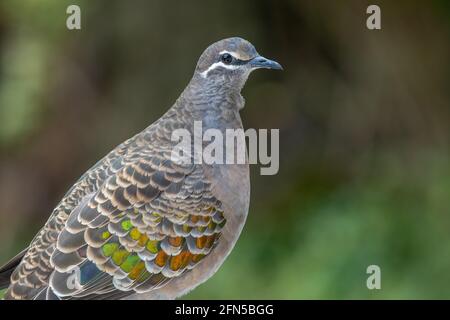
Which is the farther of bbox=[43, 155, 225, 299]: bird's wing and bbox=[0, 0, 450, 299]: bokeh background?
bbox=[0, 0, 450, 299]: bokeh background

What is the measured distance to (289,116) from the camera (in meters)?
8.01

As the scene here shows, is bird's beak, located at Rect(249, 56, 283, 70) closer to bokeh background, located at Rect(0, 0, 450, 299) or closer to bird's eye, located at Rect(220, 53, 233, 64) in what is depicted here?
bird's eye, located at Rect(220, 53, 233, 64)

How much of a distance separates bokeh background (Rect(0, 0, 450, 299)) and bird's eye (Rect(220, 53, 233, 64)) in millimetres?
3323

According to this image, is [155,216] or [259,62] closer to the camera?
[259,62]

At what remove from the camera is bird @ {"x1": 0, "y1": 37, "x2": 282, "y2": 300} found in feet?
11.9

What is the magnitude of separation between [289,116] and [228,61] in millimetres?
4451

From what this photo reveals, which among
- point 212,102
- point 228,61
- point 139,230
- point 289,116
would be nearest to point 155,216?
point 139,230

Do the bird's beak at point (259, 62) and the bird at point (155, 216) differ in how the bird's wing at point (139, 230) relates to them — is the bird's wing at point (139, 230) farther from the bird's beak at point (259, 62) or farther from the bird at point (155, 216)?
the bird's beak at point (259, 62)

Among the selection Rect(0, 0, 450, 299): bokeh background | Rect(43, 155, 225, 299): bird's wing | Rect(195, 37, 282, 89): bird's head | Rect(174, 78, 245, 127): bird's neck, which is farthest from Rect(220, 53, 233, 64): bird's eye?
Rect(0, 0, 450, 299): bokeh background

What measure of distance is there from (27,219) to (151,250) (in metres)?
4.47

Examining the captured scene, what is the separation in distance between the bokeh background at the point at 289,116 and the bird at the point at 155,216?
9.81 feet

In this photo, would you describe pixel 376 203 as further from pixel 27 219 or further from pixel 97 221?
pixel 97 221

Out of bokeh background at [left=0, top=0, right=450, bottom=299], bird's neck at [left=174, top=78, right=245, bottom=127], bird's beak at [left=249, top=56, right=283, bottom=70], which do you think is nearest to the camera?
bird's beak at [left=249, top=56, right=283, bottom=70]

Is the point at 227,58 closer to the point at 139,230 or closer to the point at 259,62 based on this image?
the point at 259,62
